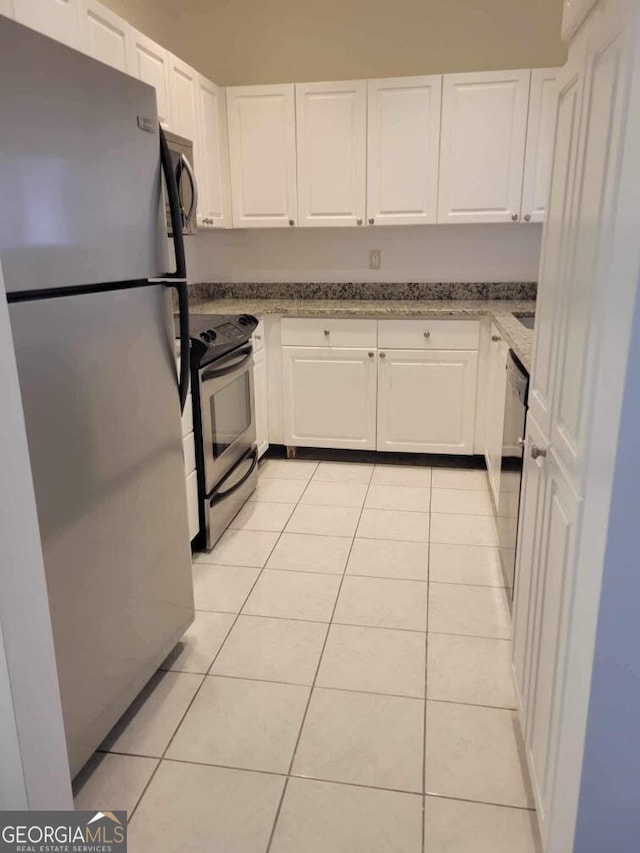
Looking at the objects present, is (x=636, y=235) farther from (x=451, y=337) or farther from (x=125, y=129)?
(x=451, y=337)

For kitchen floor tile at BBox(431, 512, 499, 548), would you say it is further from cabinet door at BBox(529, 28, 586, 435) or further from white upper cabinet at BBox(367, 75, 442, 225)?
white upper cabinet at BBox(367, 75, 442, 225)

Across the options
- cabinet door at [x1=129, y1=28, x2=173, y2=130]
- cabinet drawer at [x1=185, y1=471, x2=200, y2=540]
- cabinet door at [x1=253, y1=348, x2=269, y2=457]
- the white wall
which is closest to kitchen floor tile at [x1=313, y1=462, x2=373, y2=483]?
cabinet door at [x1=253, y1=348, x2=269, y2=457]

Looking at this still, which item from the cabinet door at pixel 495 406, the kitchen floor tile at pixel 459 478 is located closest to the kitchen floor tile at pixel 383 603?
the cabinet door at pixel 495 406

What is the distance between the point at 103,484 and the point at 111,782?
742mm

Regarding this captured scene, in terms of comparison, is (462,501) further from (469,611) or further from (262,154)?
(262,154)

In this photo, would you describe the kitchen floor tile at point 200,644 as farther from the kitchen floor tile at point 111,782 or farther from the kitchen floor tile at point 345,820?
the kitchen floor tile at point 345,820

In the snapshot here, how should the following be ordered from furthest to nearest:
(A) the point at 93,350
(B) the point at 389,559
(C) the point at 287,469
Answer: (C) the point at 287,469
(B) the point at 389,559
(A) the point at 93,350

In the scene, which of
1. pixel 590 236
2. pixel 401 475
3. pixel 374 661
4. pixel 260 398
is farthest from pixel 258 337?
pixel 590 236

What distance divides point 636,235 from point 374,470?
2.86m

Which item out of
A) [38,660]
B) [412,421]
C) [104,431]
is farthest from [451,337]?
[38,660]

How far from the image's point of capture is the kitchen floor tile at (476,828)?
1.35 meters

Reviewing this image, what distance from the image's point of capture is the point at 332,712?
176 cm

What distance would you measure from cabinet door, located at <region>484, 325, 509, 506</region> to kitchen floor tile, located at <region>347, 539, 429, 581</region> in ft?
1.55

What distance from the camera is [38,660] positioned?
100 centimetres
